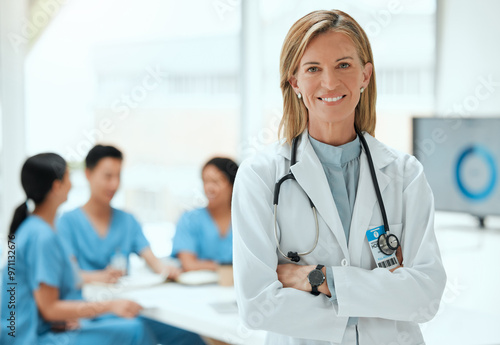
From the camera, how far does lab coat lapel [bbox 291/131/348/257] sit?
1137 millimetres

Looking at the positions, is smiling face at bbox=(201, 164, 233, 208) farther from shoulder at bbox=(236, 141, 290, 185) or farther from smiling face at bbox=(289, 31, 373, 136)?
smiling face at bbox=(289, 31, 373, 136)

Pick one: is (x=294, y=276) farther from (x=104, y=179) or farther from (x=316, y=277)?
(x=104, y=179)

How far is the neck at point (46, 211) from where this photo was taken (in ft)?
7.39

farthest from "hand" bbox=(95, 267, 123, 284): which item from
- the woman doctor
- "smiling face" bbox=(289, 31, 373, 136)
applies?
"smiling face" bbox=(289, 31, 373, 136)

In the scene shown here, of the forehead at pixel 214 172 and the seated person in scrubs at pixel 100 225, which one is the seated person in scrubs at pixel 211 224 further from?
the seated person in scrubs at pixel 100 225

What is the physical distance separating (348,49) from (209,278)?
64.8 inches

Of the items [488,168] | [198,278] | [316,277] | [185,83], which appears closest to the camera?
[316,277]

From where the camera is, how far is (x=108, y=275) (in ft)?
8.33

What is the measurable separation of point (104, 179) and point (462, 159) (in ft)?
6.28

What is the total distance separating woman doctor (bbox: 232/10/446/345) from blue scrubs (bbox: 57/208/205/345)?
5.37 feet

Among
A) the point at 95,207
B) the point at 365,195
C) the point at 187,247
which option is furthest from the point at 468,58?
the point at 365,195

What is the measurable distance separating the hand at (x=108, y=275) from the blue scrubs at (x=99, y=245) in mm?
141

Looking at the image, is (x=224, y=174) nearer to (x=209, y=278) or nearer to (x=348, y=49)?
(x=209, y=278)

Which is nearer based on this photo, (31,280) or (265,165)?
(265,165)
